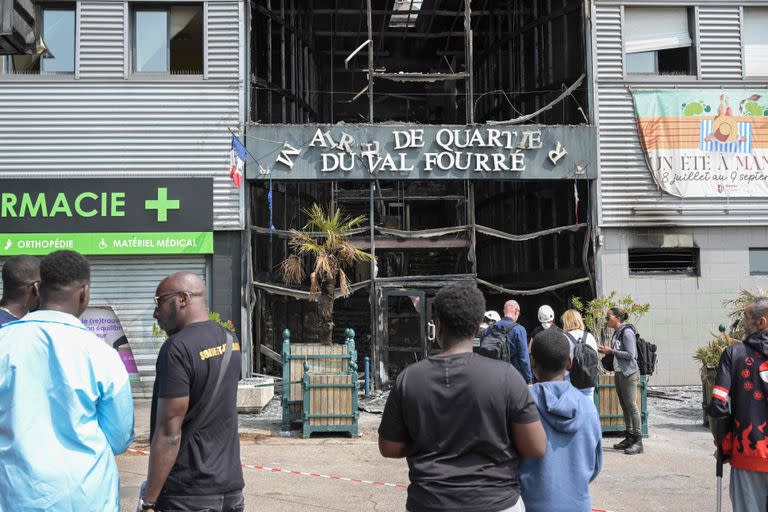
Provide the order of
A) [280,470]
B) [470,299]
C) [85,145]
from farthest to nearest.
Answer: [85,145] < [280,470] < [470,299]

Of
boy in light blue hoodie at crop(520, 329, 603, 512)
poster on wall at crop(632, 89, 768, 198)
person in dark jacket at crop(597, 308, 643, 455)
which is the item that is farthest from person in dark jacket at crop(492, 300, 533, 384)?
poster on wall at crop(632, 89, 768, 198)

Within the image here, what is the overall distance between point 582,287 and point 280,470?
29.6 feet

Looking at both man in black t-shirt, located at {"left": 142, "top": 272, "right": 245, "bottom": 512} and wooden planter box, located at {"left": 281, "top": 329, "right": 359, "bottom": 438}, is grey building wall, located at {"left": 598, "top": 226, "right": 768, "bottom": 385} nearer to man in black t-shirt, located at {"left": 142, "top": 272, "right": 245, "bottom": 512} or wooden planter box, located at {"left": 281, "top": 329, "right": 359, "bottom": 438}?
wooden planter box, located at {"left": 281, "top": 329, "right": 359, "bottom": 438}

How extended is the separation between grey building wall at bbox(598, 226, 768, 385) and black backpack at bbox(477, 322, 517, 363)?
20.4ft

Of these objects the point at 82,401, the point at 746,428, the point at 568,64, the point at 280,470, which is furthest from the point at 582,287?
the point at 82,401

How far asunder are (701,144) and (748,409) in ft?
38.4

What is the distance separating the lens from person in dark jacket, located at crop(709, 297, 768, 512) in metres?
4.99

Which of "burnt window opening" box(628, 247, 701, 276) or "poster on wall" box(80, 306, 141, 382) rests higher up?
"burnt window opening" box(628, 247, 701, 276)

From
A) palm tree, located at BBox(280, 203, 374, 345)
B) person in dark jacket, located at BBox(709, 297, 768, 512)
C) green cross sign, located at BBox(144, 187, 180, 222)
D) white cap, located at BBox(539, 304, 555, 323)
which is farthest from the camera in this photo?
green cross sign, located at BBox(144, 187, 180, 222)

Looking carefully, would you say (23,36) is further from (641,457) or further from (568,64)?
(568,64)

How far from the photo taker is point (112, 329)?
Answer: 15.0 metres

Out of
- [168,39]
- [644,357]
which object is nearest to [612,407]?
[644,357]

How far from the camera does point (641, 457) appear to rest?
9680mm

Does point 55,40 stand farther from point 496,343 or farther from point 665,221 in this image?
point 665,221
